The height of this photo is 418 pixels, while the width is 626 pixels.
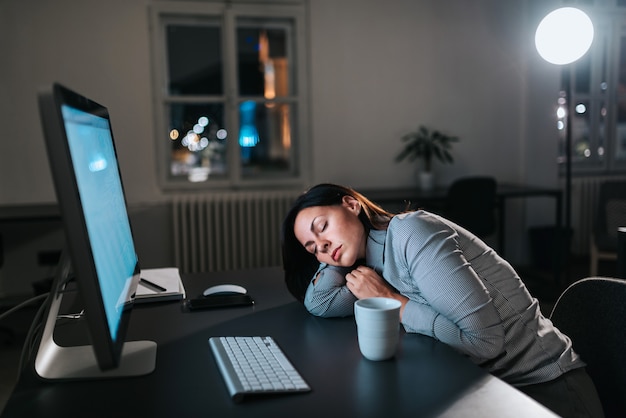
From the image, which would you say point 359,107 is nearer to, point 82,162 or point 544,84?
point 544,84

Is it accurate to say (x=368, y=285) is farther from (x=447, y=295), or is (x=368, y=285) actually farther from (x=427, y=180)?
(x=427, y=180)

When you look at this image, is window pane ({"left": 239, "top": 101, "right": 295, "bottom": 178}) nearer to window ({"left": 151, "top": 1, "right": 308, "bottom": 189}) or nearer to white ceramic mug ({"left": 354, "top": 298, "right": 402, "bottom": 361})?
window ({"left": 151, "top": 1, "right": 308, "bottom": 189})

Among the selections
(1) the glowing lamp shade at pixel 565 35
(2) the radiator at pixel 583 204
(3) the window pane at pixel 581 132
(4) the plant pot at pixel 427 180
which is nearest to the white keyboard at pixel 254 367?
(1) the glowing lamp shade at pixel 565 35

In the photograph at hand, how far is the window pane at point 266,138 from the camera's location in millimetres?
4766

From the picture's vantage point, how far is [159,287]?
166cm

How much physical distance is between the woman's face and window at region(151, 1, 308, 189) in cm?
328

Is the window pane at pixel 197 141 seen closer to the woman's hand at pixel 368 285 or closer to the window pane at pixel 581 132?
the window pane at pixel 581 132

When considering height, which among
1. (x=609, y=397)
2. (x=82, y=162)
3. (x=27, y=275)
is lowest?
(x=27, y=275)

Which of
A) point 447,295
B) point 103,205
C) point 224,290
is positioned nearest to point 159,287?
point 224,290

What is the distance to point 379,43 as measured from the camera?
15.7 ft

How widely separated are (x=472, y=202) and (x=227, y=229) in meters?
1.81

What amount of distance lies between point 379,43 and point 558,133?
5.92ft

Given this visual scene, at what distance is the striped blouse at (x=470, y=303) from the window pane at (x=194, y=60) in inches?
140

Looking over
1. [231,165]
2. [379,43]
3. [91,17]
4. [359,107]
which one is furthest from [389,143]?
[91,17]
